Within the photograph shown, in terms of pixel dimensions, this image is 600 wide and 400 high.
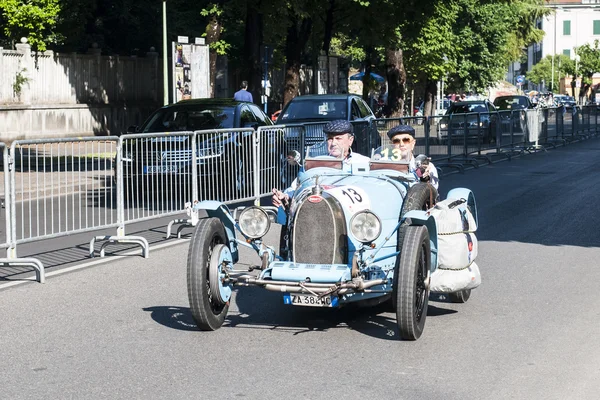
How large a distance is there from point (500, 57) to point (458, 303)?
5426cm

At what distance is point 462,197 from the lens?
30.3ft

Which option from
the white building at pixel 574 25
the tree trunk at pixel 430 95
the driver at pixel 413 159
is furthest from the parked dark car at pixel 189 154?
the white building at pixel 574 25

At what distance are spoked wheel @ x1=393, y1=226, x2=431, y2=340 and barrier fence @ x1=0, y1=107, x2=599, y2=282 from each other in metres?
1.70

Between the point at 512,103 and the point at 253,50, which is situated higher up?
the point at 253,50

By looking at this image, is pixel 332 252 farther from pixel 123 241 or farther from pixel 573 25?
pixel 573 25

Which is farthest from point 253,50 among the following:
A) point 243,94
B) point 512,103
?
point 512,103

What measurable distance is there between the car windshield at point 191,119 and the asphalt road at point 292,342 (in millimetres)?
7689

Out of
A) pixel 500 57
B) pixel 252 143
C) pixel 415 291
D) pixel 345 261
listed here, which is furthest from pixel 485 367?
pixel 500 57

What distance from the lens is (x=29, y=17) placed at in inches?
1724

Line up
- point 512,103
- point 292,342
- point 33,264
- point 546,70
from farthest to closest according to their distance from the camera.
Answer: point 546,70, point 512,103, point 33,264, point 292,342

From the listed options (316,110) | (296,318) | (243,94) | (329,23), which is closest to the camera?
(296,318)

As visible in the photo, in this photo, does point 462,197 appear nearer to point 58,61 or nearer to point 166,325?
point 166,325

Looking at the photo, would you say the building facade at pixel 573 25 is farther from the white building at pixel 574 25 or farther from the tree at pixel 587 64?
the tree at pixel 587 64

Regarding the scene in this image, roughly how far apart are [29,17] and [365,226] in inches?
1506
